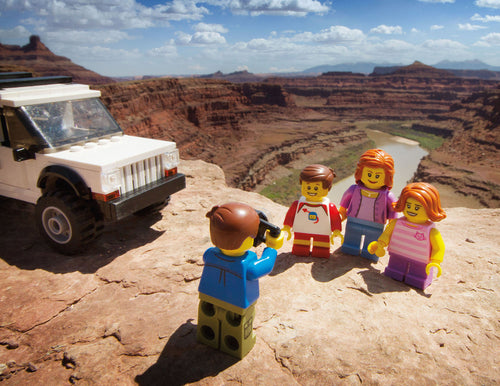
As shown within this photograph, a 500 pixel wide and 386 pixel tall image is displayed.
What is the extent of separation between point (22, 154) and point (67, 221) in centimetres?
126

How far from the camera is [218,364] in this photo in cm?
335

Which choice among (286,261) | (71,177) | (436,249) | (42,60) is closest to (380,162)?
(436,249)

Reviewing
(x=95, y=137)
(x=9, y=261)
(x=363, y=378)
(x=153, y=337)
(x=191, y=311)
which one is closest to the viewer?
(x=363, y=378)

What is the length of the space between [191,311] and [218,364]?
0.92 meters

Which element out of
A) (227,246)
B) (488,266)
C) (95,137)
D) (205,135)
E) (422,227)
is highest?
(95,137)

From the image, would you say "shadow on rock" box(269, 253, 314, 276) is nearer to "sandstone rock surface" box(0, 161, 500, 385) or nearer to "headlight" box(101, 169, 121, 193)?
"sandstone rock surface" box(0, 161, 500, 385)

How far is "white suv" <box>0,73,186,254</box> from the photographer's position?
16.8 feet

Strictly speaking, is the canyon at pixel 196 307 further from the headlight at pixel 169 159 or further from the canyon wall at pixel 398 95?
the canyon wall at pixel 398 95

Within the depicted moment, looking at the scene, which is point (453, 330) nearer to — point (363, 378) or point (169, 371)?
point (363, 378)

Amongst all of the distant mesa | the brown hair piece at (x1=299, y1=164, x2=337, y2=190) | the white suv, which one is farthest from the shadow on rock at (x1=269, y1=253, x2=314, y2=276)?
the distant mesa

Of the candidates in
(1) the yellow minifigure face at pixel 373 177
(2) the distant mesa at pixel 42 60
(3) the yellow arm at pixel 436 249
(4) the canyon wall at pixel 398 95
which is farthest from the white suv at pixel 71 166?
(2) the distant mesa at pixel 42 60

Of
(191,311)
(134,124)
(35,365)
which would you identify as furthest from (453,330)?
(134,124)

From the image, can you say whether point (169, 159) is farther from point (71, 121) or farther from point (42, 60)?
point (42, 60)

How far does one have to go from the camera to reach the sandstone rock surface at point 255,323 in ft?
10.8
